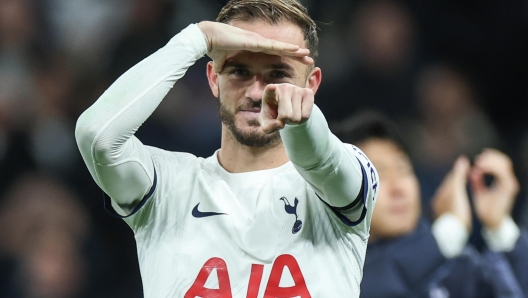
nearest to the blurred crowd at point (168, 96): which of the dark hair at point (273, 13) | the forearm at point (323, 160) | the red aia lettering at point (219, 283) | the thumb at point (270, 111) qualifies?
the dark hair at point (273, 13)

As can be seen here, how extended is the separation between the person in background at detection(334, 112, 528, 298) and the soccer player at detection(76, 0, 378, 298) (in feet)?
5.44

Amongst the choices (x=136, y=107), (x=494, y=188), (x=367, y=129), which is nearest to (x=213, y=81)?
(x=136, y=107)

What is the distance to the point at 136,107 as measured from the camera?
204cm

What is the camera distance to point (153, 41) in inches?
171

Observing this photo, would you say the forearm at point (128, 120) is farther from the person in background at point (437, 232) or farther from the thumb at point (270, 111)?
the person in background at point (437, 232)

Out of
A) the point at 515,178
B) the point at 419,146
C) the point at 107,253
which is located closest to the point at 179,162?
the point at 107,253

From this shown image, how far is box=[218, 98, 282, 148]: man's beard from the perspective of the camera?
2.22m

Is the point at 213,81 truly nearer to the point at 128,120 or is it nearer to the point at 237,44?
the point at 237,44

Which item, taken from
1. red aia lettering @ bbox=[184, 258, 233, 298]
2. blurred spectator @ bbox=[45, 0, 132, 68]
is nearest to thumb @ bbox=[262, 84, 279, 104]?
red aia lettering @ bbox=[184, 258, 233, 298]

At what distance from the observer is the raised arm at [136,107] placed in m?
1.99

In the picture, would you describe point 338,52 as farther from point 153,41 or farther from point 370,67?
point 153,41

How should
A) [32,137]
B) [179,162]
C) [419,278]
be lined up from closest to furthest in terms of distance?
1. [179,162]
2. [419,278]
3. [32,137]

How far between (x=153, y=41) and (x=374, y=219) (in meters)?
1.75

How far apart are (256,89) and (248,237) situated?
0.46 metres
